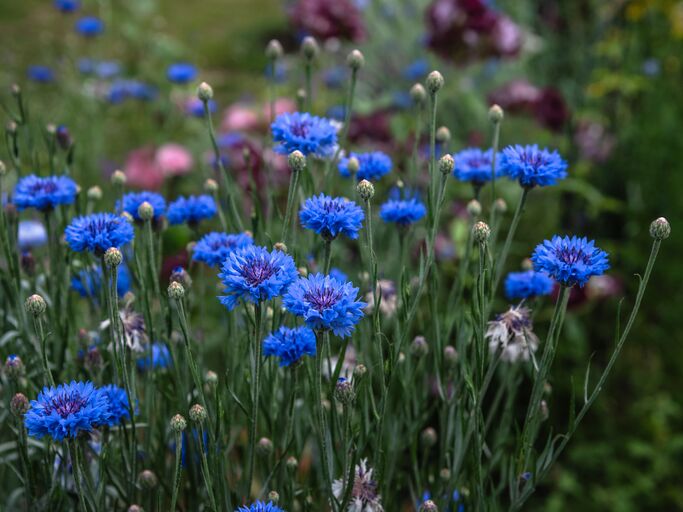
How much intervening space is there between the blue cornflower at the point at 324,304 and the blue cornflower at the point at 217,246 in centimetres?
20

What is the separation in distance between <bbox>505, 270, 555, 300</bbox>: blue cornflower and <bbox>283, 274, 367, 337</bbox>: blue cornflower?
40 cm

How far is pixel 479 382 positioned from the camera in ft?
2.88

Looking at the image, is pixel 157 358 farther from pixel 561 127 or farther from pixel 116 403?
pixel 561 127

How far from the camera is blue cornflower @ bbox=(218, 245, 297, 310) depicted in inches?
30.2

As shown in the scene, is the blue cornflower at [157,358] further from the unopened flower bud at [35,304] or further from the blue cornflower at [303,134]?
the blue cornflower at [303,134]

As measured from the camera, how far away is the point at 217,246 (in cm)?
100

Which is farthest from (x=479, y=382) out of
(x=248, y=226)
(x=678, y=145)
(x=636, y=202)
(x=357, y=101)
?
(x=678, y=145)

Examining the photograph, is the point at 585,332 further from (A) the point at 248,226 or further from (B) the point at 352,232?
(B) the point at 352,232

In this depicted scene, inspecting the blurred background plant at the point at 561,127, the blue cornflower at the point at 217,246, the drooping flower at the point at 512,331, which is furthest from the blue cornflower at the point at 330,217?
the blurred background plant at the point at 561,127

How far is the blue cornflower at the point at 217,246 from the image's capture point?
3.20 feet

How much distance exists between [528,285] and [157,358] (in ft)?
Result: 1.74

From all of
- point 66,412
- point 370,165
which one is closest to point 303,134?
point 370,165

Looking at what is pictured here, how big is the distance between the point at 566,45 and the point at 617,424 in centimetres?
161

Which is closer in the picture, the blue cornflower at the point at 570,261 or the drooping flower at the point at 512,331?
the blue cornflower at the point at 570,261
